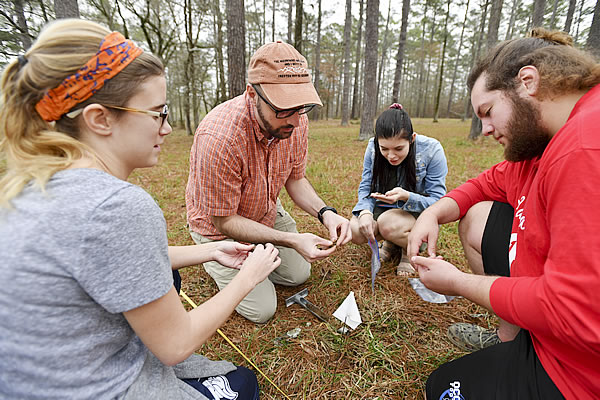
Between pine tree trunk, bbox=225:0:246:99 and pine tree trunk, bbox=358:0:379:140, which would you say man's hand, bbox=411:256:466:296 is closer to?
pine tree trunk, bbox=225:0:246:99

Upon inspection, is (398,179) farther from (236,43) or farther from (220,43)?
(220,43)

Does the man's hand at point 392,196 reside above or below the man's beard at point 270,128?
below

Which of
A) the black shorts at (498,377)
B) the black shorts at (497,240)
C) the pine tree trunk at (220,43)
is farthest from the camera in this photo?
the pine tree trunk at (220,43)

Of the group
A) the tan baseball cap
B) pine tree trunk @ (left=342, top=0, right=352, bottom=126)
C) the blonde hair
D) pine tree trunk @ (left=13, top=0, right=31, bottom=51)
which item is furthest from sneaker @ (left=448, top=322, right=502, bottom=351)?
pine tree trunk @ (left=342, top=0, right=352, bottom=126)

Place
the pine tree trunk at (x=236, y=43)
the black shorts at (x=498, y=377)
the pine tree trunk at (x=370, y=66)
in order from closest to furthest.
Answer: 1. the black shorts at (x=498, y=377)
2. the pine tree trunk at (x=236, y=43)
3. the pine tree trunk at (x=370, y=66)

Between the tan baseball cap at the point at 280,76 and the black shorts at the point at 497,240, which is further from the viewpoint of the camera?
the tan baseball cap at the point at 280,76

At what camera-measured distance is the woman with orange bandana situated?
79 centimetres

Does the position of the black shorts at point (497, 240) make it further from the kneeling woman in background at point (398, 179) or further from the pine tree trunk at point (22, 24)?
the pine tree trunk at point (22, 24)

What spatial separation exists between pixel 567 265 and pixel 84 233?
144 centimetres

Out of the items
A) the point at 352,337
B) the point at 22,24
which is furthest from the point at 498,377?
the point at 22,24

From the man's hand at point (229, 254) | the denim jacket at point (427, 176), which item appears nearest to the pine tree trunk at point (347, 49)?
the denim jacket at point (427, 176)

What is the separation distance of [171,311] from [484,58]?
178 cm

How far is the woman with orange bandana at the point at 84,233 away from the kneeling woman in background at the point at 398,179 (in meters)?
1.76

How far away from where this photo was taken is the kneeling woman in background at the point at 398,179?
2445 mm
